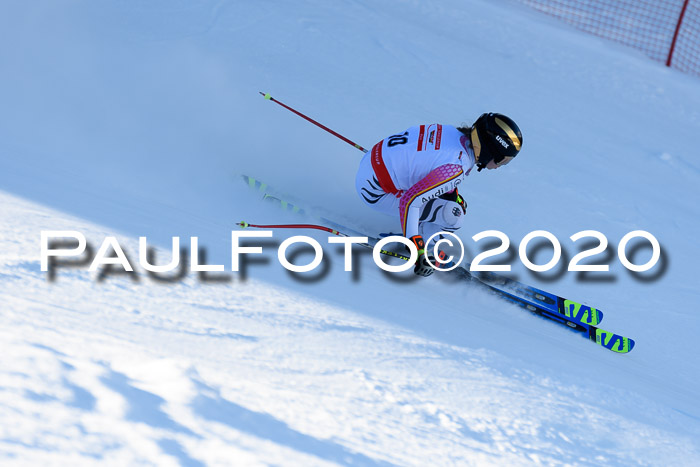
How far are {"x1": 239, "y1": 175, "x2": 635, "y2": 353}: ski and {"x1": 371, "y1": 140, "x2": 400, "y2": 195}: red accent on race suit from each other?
1.12ft

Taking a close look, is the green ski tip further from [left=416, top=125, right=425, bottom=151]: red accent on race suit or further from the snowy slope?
[left=416, top=125, right=425, bottom=151]: red accent on race suit

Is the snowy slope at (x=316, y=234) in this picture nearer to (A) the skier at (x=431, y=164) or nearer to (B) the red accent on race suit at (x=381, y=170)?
(A) the skier at (x=431, y=164)

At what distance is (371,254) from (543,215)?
1.76m

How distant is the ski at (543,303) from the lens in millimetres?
4078

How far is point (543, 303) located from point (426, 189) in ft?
3.82

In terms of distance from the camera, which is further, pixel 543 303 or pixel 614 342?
pixel 543 303

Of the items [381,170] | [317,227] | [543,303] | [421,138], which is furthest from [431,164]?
[543,303]

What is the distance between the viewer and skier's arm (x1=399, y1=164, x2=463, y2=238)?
12.2 feet

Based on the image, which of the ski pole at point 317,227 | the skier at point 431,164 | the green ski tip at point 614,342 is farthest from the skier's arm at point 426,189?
the green ski tip at point 614,342

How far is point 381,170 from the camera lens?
410 cm

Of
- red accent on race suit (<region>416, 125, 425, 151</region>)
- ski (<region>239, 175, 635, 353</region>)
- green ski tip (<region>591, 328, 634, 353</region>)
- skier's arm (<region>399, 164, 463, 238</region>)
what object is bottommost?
green ski tip (<region>591, 328, 634, 353</region>)

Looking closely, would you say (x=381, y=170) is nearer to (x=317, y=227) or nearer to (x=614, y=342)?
(x=317, y=227)

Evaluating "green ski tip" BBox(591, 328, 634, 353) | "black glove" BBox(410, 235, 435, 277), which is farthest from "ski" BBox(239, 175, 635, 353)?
"black glove" BBox(410, 235, 435, 277)

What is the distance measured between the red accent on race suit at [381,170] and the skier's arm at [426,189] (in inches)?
10.6
